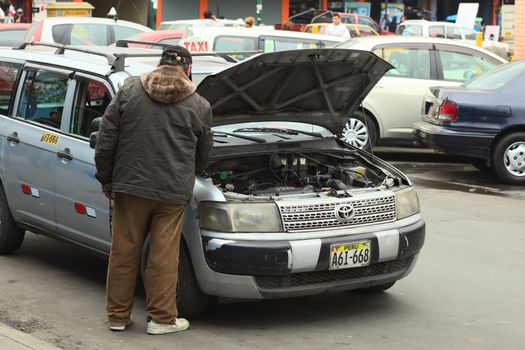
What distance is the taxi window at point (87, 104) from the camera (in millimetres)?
7012

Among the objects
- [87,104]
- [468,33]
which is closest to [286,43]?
[87,104]

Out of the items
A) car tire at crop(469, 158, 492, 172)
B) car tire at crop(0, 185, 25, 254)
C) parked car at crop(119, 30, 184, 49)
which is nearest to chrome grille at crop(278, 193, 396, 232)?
car tire at crop(0, 185, 25, 254)

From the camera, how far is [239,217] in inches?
237

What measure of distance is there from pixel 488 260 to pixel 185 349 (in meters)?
3.55

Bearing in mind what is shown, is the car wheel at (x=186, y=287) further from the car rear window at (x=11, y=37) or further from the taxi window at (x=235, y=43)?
the car rear window at (x=11, y=37)

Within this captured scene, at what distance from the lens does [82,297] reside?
693cm

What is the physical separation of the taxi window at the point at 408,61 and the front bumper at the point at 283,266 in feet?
27.4

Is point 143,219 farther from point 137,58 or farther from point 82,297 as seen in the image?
point 137,58

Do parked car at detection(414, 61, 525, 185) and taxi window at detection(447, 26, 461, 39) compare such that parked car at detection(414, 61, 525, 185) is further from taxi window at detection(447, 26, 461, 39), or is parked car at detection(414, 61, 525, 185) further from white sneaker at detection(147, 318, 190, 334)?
taxi window at detection(447, 26, 461, 39)

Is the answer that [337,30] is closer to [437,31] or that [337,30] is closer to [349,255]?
[437,31]

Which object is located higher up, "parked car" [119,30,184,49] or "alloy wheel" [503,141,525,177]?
"parked car" [119,30,184,49]

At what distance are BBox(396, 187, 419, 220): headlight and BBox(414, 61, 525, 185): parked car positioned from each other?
6092mm

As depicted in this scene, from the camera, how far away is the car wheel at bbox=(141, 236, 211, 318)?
6.15 meters

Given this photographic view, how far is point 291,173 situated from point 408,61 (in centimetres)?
785
